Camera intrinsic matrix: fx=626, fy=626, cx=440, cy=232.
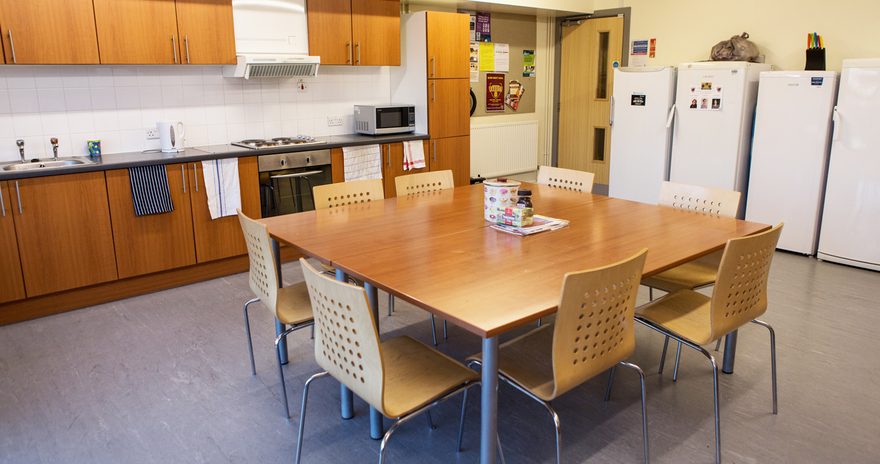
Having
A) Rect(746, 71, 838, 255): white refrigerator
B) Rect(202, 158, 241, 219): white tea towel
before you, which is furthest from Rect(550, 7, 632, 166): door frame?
Rect(202, 158, 241, 219): white tea towel

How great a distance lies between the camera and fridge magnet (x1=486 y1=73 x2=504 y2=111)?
6.68 meters

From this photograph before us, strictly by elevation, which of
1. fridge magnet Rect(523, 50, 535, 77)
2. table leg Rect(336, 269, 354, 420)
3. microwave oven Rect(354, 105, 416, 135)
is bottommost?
table leg Rect(336, 269, 354, 420)

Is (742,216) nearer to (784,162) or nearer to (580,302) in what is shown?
(784,162)

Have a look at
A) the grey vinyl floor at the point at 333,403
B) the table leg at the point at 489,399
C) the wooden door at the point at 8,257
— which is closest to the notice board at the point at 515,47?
the grey vinyl floor at the point at 333,403

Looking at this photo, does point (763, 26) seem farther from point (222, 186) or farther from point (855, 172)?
point (222, 186)

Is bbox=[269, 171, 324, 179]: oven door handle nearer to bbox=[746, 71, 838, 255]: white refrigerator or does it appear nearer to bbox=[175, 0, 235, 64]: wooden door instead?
bbox=[175, 0, 235, 64]: wooden door

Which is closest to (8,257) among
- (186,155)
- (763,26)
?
(186,155)

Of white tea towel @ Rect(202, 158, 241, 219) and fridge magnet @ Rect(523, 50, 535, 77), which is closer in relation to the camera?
white tea towel @ Rect(202, 158, 241, 219)

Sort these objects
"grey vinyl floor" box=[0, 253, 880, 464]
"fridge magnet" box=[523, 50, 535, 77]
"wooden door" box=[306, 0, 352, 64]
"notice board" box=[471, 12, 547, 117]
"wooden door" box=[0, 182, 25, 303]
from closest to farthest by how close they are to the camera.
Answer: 1. "grey vinyl floor" box=[0, 253, 880, 464]
2. "wooden door" box=[0, 182, 25, 303]
3. "wooden door" box=[306, 0, 352, 64]
4. "notice board" box=[471, 12, 547, 117]
5. "fridge magnet" box=[523, 50, 535, 77]

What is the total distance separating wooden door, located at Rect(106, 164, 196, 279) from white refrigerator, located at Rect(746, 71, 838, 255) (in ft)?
14.3

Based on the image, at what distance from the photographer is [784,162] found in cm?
491

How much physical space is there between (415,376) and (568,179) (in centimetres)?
220

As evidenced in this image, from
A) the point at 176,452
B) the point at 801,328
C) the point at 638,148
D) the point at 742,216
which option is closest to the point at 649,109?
the point at 638,148

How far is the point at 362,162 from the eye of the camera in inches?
201
